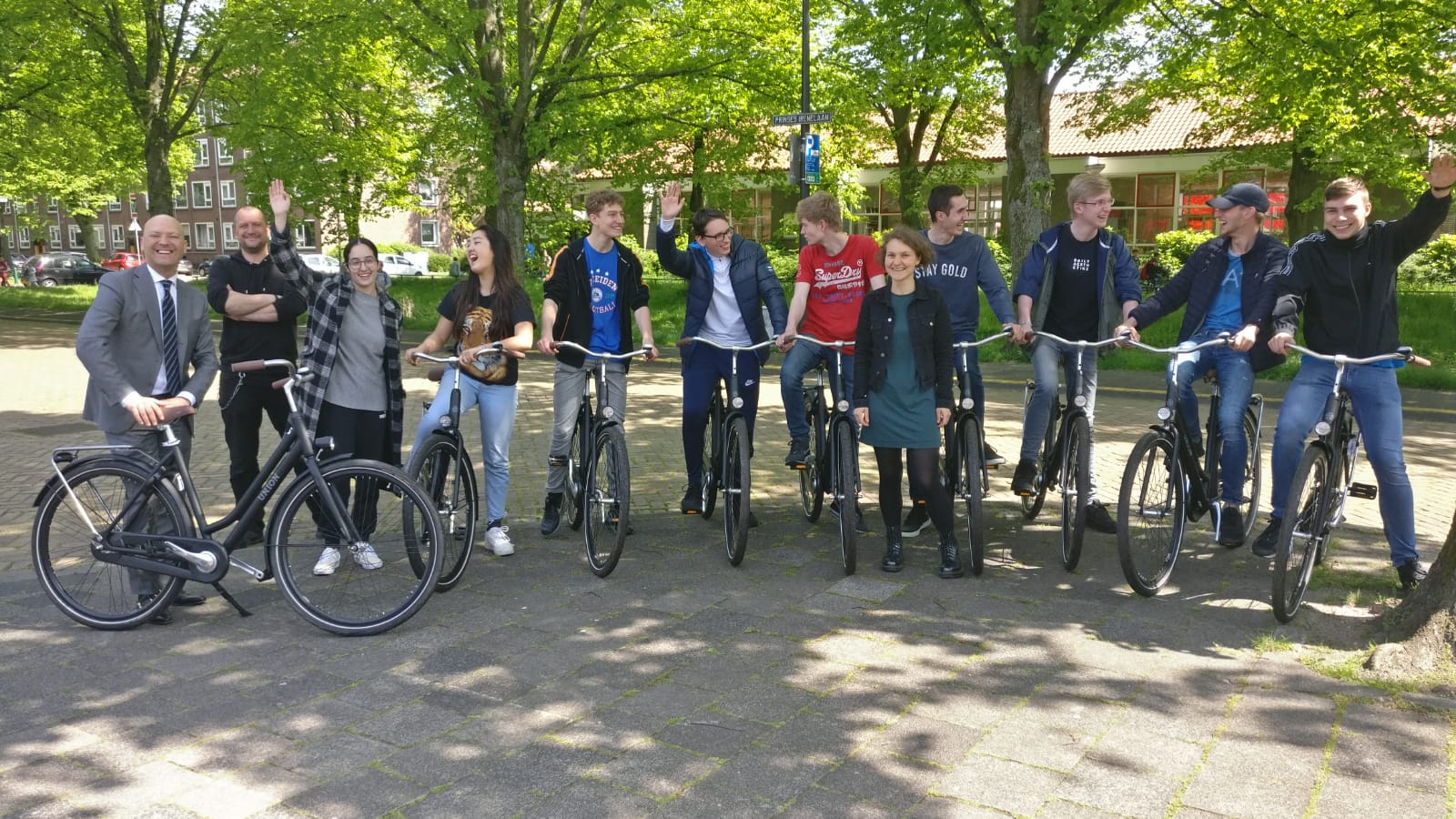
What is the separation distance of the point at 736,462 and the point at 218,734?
2871 mm

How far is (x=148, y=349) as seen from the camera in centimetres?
513

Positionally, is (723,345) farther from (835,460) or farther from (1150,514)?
(1150,514)

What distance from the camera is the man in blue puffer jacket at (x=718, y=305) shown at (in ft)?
21.1

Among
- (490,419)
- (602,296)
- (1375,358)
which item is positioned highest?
(602,296)

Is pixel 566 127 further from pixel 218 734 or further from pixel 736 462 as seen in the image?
pixel 218 734

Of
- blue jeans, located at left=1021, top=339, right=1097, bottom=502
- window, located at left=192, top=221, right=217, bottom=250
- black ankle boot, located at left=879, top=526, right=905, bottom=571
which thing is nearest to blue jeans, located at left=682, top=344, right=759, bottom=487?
black ankle boot, located at left=879, top=526, right=905, bottom=571

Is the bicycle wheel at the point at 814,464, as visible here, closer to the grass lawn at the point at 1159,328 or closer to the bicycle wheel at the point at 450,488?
the bicycle wheel at the point at 450,488

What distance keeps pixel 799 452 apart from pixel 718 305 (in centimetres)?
97

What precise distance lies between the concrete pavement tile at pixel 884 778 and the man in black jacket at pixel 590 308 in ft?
9.97

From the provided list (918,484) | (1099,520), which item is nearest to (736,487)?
(918,484)

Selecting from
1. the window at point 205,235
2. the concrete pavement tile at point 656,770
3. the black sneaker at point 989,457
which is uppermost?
the window at point 205,235

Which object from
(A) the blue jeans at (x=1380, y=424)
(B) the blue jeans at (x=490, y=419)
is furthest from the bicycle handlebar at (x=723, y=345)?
(A) the blue jeans at (x=1380, y=424)

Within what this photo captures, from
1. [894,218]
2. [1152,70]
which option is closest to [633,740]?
[1152,70]

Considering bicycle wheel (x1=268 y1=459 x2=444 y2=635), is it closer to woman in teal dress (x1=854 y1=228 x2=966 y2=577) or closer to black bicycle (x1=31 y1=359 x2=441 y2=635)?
black bicycle (x1=31 y1=359 x2=441 y2=635)
